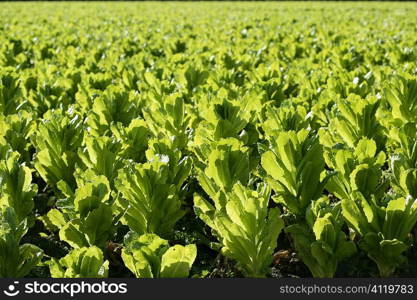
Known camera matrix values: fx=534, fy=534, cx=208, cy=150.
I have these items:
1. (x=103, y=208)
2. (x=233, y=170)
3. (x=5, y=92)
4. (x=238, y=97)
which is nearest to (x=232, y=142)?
(x=233, y=170)

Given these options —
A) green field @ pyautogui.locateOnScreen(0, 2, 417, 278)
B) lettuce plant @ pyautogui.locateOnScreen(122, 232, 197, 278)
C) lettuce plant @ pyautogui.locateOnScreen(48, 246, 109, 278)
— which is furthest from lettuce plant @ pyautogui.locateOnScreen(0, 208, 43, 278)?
lettuce plant @ pyautogui.locateOnScreen(122, 232, 197, 278)

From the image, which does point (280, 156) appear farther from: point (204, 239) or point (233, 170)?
point (204, 239)

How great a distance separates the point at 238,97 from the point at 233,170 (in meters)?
1.48

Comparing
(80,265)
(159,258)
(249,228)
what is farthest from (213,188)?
(80,265)

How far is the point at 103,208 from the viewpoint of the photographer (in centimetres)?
226

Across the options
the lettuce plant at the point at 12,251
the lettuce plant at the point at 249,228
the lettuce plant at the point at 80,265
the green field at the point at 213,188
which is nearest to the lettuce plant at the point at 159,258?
the green field at the point at 213,188

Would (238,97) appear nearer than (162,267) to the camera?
No

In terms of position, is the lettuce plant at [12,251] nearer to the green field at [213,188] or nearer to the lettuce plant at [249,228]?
the green field at [213,188]

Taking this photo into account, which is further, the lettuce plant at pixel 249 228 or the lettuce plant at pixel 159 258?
the lettuce plant at pixel 249 228

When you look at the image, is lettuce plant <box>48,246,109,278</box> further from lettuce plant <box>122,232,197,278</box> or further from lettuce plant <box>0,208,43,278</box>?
lettuce plant <box>0,208,43,278</box>
